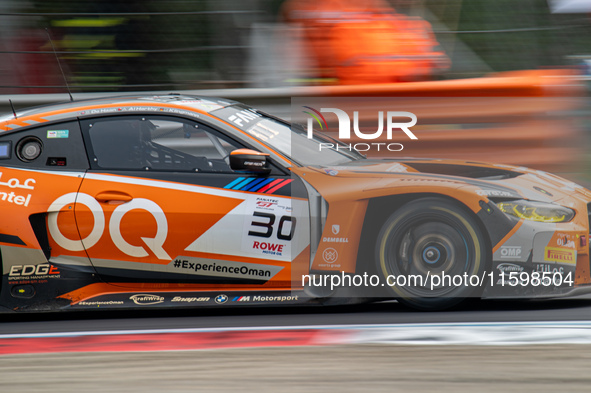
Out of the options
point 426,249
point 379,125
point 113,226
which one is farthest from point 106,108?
point 379,125

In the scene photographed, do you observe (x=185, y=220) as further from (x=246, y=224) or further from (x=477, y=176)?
(x=477, y=176)

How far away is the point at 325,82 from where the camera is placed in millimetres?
7281

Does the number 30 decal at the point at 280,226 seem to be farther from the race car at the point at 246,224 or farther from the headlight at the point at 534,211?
the headlight at the point at 534,211

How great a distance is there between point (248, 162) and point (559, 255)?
1.95 meters

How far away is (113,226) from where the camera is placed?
184 inches

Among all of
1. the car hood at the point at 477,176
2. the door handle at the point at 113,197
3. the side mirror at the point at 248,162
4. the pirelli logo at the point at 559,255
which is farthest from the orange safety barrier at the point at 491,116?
the door handle at the point at 113,197

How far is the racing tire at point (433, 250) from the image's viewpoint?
14.9 ft

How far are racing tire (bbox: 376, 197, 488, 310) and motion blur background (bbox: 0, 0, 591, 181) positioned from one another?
261cm

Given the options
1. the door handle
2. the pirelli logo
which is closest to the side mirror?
the door handle

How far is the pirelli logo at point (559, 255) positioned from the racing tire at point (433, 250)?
0.37m

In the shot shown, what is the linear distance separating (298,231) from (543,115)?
3.44 metres

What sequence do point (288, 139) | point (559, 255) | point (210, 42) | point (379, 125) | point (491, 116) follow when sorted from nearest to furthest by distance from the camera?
point (559, 255) → point (288, 139) → point (491, 116) → point (379, 125) → point (210, 42)

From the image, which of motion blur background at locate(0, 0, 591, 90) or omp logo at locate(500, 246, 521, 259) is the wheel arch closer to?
omp logo at locate(500, 246, 521, 259)

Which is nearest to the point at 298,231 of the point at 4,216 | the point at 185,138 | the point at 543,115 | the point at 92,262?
the point at 185,138
